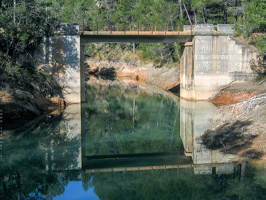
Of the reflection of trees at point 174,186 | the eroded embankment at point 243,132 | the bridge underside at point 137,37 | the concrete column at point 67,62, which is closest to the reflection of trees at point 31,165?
the reflection of trees at point 174,186

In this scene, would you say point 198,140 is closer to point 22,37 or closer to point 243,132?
point 243,132

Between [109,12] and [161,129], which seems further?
[109,12]

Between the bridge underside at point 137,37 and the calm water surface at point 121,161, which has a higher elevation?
the bridge underside at point 137,37

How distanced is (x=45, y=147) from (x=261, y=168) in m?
8.97

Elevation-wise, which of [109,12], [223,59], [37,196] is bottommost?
[37,196]

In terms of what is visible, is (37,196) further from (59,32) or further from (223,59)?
(223,59)

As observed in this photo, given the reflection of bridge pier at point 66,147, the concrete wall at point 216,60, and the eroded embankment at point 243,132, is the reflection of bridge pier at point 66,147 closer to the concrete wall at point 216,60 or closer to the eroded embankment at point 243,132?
the eroded embankment at point 243,132

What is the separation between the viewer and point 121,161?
52.3 ft

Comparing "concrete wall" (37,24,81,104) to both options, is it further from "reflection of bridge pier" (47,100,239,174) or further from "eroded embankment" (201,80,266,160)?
"eroded embankment" (201,80,266,160)

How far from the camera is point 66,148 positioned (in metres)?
17.6

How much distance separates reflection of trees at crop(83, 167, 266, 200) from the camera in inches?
454

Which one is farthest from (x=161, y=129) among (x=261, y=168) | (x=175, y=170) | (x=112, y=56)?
(x=112, y=56)

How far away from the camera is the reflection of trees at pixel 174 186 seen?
11539 millimetres

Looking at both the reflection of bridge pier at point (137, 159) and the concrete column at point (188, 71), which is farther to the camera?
the concrete column at point (188, 71)
